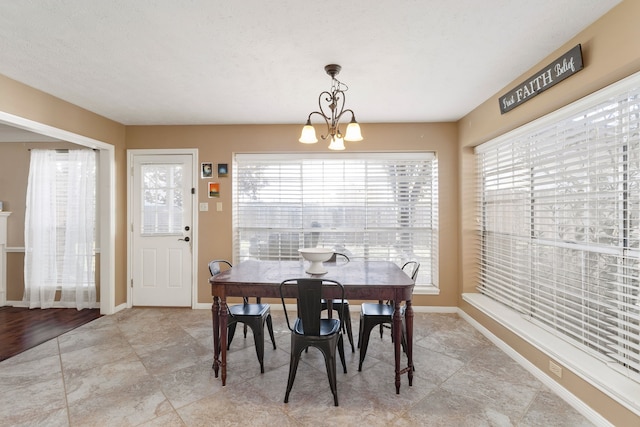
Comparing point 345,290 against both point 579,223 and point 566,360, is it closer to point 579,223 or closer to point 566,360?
→ point 566,360

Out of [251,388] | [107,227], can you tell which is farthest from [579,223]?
[107,227]

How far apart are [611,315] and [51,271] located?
19.3 feet

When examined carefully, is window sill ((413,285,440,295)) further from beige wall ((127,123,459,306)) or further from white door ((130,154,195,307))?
white door ((130,154,195,307))

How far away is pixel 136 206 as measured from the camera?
4195 millimetres

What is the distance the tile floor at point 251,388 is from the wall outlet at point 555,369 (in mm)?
148

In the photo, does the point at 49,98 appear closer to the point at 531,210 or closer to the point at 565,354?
the point at 531,210

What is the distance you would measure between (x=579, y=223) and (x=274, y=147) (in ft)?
10.7

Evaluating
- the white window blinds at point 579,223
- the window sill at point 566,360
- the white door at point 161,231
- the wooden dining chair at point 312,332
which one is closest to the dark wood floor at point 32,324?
the white door at point 161,231

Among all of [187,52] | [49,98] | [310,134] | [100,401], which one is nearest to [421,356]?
[310,134]

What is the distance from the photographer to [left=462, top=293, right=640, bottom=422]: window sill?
1.80 metres

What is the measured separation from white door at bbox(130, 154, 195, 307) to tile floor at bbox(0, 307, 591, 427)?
3.21 ft

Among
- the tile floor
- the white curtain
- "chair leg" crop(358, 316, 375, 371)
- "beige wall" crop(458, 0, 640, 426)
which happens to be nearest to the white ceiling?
"beige wall" crop(458, 0, 640, 426)

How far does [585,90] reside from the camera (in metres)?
2.07

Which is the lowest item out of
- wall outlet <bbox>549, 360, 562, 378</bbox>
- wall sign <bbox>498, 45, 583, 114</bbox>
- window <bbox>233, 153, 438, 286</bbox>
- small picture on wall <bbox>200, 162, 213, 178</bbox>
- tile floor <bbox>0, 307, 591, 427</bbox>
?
tile floor <bbox>0, 307, 591, 427</bbox>
